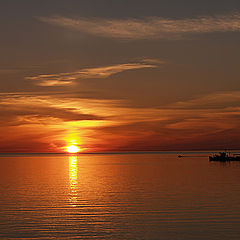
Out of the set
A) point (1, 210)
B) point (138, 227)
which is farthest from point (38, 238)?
point (1, 210)

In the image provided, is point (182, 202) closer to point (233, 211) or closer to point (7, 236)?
point (233, 211)

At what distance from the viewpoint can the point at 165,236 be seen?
32.3 metres

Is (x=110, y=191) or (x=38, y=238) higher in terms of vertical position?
(x=110, y=191)

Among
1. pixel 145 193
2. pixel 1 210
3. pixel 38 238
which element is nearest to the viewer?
pixel 38 238

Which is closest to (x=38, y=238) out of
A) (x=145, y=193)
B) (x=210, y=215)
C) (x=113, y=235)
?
(x=113, y=235)

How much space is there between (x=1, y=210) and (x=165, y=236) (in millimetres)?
22461

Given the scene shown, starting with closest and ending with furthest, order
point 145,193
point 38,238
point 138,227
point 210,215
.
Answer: point 38,238
point 138,227
point 210,215
point 145,193

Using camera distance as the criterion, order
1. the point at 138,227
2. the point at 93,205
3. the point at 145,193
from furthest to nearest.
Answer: the point at 145,193
the point at 93,205
the point at 138,227

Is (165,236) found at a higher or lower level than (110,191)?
lower

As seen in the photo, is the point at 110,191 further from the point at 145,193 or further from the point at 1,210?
the point at 1,210

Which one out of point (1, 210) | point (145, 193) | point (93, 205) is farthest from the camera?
point (145, 193)

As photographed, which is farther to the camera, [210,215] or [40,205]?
[40,205]

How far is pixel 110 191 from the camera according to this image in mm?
63969

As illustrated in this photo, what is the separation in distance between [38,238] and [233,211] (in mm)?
23079
